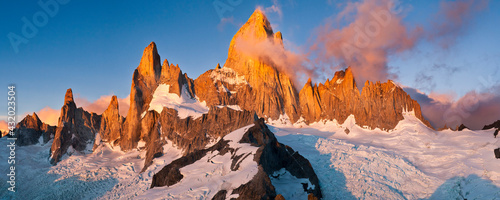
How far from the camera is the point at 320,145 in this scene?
3917 inches

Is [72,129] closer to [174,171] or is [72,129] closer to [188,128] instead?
[188,128]

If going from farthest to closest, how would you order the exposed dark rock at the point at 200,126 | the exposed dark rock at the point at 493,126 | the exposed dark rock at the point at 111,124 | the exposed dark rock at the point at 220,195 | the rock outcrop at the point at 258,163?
→ the exposed dark rock at the point at 111,124 < the exposed dark rock at the point at 200,126 < the exposed dark rock at the point at 493,126 < the exposed dark rock at the point at 220,195 < the rock outcrop at the point at 258,163

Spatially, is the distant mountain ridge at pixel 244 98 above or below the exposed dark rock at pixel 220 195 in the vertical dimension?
above

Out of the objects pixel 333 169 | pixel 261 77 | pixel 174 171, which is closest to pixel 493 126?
pixel 333 169

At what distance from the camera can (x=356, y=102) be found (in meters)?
143

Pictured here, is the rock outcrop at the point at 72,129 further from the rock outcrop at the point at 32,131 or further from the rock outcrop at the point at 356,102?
the rock outcrop at the point at 356,102

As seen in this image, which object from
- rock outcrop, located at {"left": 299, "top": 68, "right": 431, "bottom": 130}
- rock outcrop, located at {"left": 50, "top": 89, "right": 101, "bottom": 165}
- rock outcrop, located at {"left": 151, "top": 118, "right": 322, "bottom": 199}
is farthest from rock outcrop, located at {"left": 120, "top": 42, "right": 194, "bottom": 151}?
rock outcrop, located at {"left": 151, "top": 118, "right": 322, "bottom": 199}

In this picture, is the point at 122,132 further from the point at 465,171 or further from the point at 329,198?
the point at 465,171

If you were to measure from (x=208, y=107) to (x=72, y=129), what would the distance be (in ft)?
169

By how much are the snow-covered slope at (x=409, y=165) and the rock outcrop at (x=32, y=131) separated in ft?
309

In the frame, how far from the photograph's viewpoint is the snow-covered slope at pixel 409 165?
74.1 metres

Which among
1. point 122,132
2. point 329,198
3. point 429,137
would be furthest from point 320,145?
point 122,132

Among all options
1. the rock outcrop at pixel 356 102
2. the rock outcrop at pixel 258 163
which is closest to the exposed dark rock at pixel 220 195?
the rock outcrop at pixel 258 163

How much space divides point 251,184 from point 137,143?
97.9 metres
